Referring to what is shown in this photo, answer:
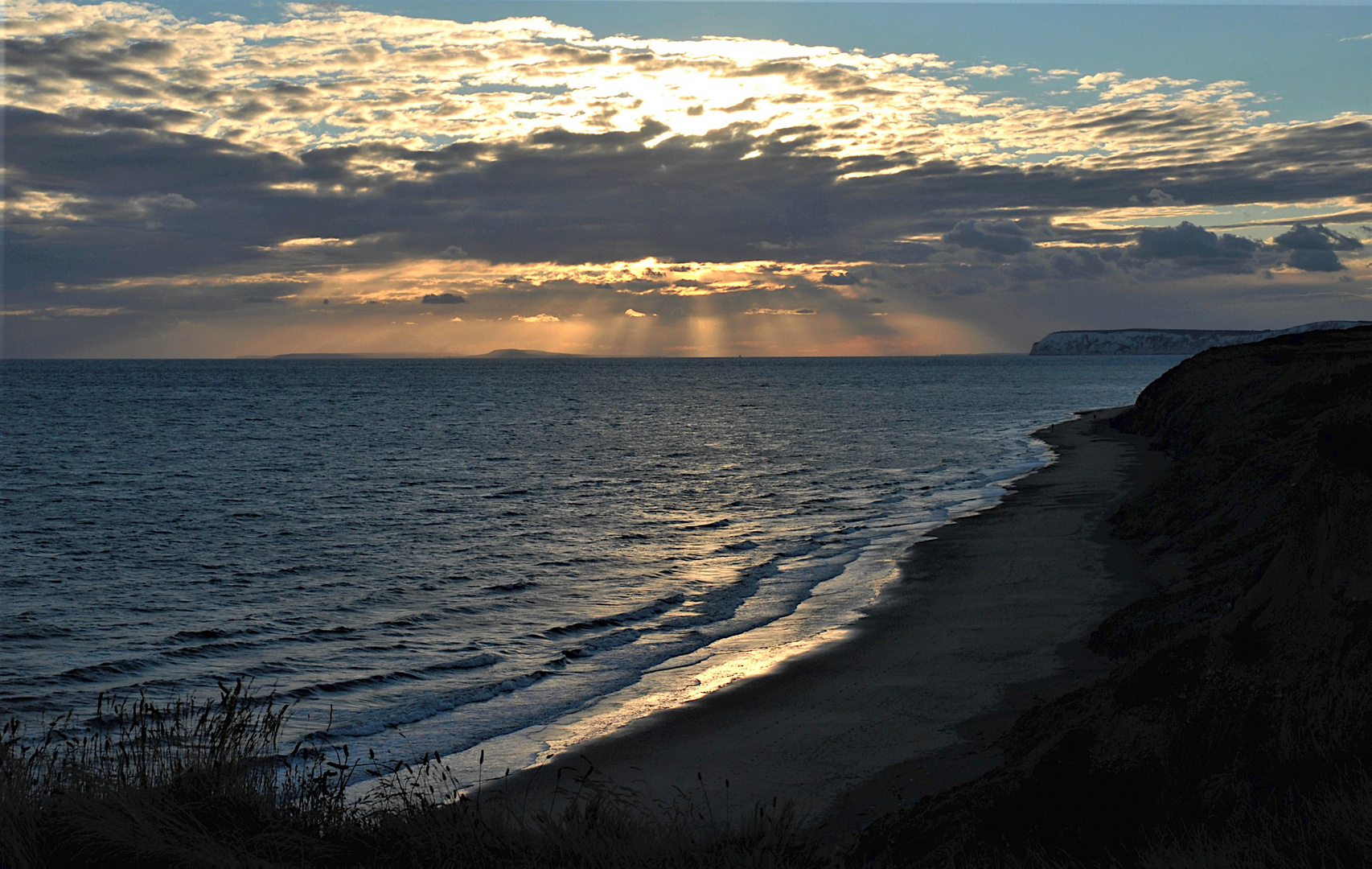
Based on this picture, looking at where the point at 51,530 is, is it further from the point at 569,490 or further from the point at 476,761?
the point at 476,761

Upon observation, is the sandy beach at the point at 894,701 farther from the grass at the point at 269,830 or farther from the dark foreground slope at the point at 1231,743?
the dark foreground slope at the point at 1231,743

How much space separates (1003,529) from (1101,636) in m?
11.7

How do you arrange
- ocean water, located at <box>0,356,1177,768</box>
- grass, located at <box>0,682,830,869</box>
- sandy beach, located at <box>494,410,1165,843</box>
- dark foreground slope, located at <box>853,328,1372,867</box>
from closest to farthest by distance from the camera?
dark foreground slope, located at <box>853,328,1372,867</box>
grass, located at <box>0,682,830,869</box>
sandy beach, located at <box>494,410,1165,843</box>
ocean water, located at <box>0,356,1177,768</box>

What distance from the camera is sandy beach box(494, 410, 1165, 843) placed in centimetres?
923

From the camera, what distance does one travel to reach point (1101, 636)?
12.6m

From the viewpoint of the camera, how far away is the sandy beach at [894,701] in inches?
364

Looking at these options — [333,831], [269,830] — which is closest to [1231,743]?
[333,831]

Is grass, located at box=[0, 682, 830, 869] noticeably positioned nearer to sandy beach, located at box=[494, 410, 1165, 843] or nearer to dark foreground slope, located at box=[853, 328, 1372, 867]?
sandy beach, located at box=[494, 410, 1165, 843]

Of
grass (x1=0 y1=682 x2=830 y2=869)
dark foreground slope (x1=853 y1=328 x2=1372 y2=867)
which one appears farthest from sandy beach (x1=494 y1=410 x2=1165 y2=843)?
dark foreground slope (x1=853 y1=328 x2=1372 y2=867)

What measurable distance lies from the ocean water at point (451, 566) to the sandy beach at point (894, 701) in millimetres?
1015

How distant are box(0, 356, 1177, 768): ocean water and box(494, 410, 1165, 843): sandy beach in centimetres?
101

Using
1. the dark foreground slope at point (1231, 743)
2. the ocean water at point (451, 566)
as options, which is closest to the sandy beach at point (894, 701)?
the ocean water at point (451, 566)

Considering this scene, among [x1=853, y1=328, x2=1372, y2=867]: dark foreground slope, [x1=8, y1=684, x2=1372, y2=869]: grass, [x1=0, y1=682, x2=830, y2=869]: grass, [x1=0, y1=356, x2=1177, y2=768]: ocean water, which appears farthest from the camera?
[x1=0, y1=356, x2=1177, y2=768]: ocean water

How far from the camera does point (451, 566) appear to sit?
72.2 feet
